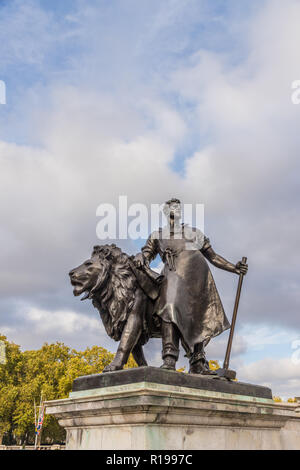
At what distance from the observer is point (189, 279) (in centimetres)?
659

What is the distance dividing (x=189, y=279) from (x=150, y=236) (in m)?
1.00

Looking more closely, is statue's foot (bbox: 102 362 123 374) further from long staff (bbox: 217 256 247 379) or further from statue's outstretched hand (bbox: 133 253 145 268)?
long staff (bbox: 217 256 247 379)

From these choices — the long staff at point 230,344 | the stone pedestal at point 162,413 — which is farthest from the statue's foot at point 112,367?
the long staff at point 230,344

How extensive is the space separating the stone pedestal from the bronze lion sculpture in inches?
31.5

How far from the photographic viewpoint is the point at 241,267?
285 inches

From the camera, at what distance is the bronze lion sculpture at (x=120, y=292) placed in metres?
6.09

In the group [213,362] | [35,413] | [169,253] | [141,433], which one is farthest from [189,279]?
[35,413]

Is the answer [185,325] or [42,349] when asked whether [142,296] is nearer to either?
[185,325]

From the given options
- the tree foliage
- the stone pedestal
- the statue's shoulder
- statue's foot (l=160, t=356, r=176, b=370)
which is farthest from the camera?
the tree foliage

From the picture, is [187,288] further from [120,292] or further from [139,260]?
[120,292]

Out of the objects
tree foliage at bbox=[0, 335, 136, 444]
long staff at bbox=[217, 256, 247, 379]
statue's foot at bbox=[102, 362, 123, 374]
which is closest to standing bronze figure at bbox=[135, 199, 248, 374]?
long staff at bbox=[217, 256, 247, 379]

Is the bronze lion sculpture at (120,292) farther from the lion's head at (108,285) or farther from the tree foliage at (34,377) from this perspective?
the tree foliage at (34,377)

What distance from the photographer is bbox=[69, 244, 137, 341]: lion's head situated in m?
6.12

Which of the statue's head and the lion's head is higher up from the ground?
the statue's head
